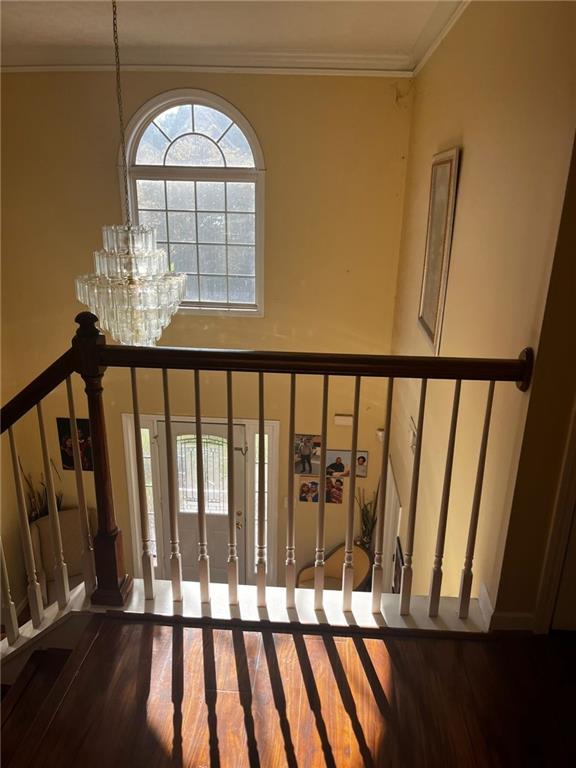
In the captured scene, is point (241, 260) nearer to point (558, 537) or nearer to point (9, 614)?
point (9, 614)

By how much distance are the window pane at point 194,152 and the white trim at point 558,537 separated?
403cm

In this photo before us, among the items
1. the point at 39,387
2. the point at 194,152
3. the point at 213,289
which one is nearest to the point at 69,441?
the point at 213,289

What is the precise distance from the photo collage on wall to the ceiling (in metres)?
3.17

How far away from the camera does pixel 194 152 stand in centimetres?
486

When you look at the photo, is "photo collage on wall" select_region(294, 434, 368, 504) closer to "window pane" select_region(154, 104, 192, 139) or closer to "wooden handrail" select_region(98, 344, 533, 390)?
"window pane" select_region(154, 104, 192, 139)

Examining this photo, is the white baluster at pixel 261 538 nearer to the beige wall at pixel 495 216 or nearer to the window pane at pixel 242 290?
the beige wall at pixel 495 216

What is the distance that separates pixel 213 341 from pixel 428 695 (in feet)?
13.1

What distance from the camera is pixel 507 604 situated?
73.0 inches

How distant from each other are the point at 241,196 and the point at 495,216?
3115 millimetres

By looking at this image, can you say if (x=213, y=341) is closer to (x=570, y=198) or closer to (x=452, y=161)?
(x=452, y=161)

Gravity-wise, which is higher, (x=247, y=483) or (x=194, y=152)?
(x=194, y=152)

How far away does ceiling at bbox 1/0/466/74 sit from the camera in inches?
134

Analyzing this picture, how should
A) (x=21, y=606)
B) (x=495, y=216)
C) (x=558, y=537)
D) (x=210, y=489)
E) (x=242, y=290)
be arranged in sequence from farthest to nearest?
1. (x=210, y=489)
2. (x=21, y=606)
3. (x=242, y=290)
4. (x=495, y=216)
5. (x=558, y=537)

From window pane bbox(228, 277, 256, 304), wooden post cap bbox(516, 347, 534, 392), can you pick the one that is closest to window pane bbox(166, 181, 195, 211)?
window pane bbox(228, 277, 256, 304)
